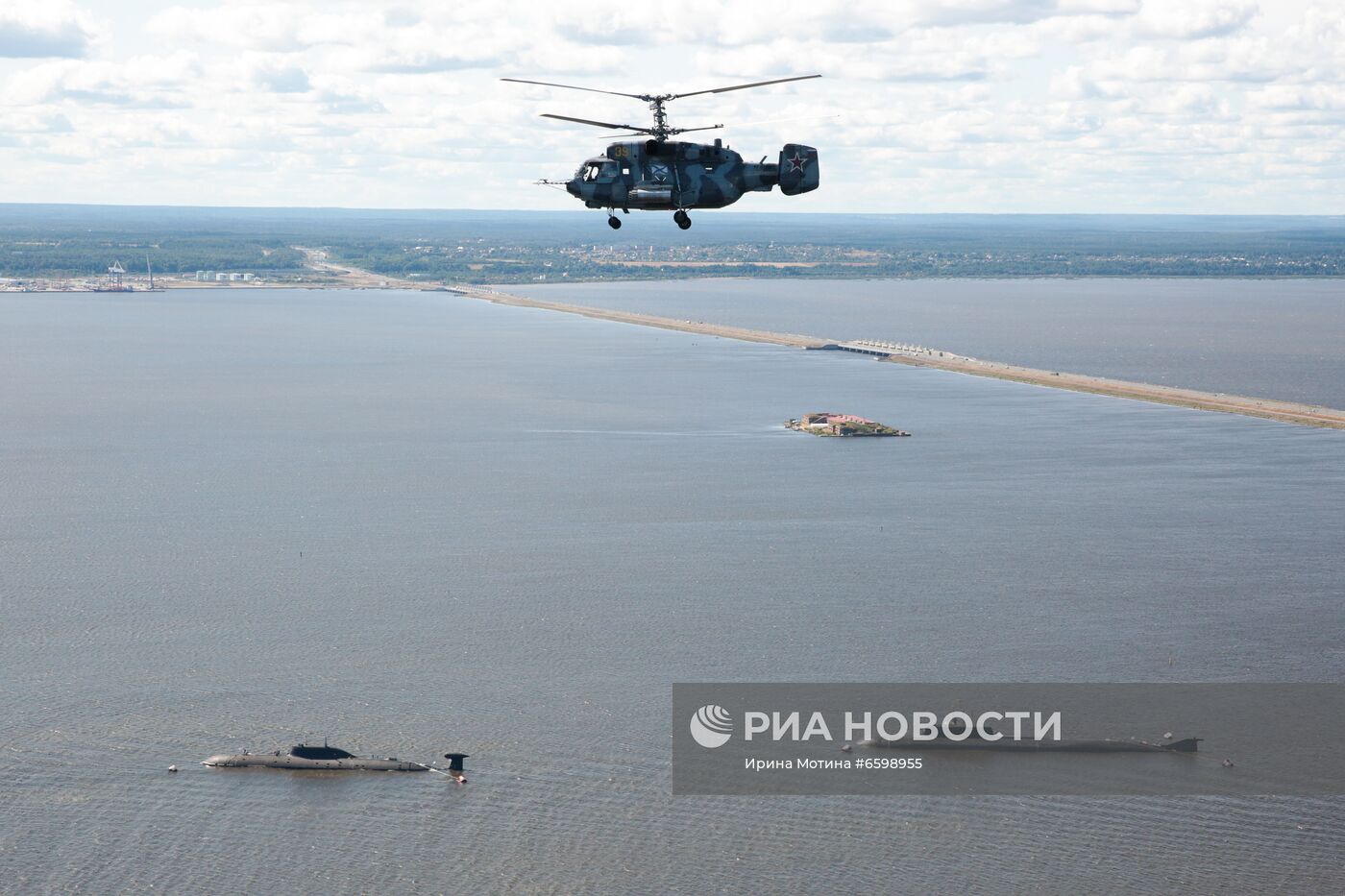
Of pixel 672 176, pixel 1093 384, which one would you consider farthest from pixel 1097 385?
pixel 672 176

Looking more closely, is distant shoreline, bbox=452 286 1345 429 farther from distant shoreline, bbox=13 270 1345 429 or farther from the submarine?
the submarine

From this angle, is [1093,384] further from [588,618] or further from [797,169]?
[797,169]

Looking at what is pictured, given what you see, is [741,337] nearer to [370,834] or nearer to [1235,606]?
[1235,606]

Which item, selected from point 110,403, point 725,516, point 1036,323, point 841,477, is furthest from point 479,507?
point 1036,323

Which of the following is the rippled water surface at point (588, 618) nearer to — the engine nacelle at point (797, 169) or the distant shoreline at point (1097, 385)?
the distant shoreline at point (1097, 385)

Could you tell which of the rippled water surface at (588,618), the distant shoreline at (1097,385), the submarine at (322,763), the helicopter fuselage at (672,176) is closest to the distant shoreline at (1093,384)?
the distant shoreline at (1097,385)
